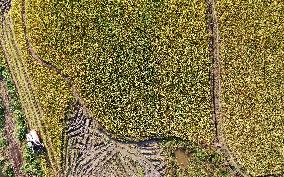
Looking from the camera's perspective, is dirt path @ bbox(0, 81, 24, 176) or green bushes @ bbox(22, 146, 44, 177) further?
dirt path @ bbox(0, 81, 24, 176)

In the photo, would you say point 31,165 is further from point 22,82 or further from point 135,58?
point 135,58

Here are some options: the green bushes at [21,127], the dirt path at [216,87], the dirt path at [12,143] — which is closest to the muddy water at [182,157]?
the dirt path at [216,87]

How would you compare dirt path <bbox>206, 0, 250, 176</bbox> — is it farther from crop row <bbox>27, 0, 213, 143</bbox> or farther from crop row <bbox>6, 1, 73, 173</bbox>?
crop row <bbox>6, 1, 73, 173</bbox>

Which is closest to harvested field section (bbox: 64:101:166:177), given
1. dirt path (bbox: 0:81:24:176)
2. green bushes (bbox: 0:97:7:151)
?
dirt path (bbox: 0:81:24:176)

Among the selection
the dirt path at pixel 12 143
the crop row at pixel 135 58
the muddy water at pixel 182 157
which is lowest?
the muddy water at pixel 182 157

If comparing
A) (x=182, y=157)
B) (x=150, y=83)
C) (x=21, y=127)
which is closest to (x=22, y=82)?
(x=21, y=127)

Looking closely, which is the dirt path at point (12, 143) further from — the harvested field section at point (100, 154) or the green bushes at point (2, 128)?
the harvested field section at point (100, 154)

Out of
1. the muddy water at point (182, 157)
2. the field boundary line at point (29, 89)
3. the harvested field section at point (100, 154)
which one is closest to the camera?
the muddy water at point (182, 157)
